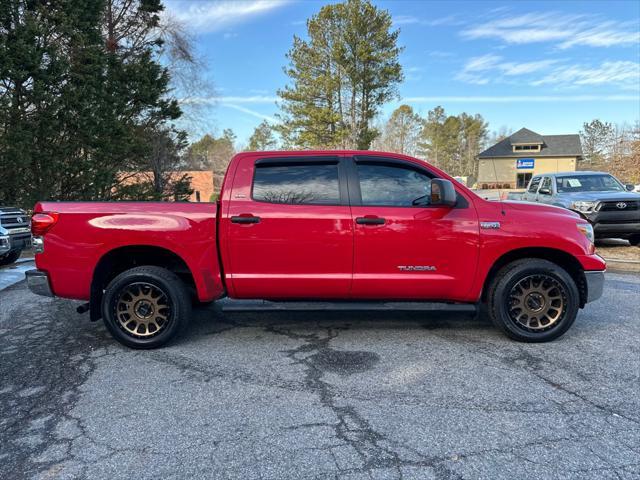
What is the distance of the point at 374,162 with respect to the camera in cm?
425

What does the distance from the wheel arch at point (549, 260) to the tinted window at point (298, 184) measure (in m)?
1.73

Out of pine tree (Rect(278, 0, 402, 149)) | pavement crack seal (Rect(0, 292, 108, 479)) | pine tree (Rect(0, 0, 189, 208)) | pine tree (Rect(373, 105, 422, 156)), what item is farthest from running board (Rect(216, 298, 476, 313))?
pine tree (Rect(373, 105, 422, 156))

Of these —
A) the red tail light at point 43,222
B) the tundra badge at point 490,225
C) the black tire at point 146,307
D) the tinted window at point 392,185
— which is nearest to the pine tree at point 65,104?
the red tail light at point 43,222

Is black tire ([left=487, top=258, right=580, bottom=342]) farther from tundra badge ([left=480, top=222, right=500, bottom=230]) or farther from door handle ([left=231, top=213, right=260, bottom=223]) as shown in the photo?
door handle ([left=231, top=213, right=260, bottom=223])

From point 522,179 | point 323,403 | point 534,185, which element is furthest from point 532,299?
point 522,179

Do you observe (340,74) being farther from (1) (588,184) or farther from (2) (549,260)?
(2) (549,260)

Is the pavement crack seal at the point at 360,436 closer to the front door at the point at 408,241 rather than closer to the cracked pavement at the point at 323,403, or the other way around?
the cracked pavement at the point at 323,403

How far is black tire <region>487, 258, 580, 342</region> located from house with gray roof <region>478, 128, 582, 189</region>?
4710cm

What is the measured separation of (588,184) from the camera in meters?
10.7

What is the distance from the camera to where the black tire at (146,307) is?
406cm

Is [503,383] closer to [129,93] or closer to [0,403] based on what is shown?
[0,403]

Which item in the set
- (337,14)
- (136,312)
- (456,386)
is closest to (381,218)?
(456,386)

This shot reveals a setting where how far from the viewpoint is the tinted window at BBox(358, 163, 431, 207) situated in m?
4.14

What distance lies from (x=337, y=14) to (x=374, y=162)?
31061mm
